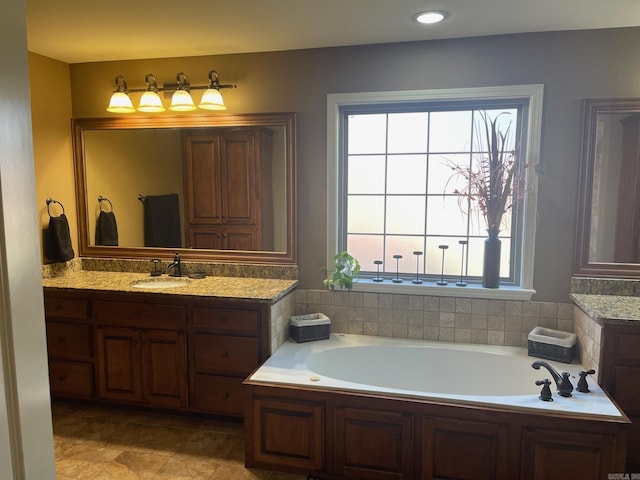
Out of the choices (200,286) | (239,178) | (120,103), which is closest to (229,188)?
(239,178)

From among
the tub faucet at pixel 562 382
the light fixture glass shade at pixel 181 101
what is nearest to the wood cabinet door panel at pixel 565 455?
the tub faucet at pixel 562 382

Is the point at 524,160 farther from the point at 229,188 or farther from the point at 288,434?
the point at 288,434

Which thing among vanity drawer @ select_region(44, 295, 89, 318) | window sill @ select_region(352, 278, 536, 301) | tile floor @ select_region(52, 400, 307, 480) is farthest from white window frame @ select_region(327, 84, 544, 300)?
vanity drawer @ select_region(44, 295, 89, 318)

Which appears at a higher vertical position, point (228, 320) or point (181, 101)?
point (181, 101)

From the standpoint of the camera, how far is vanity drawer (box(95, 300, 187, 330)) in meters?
2.96

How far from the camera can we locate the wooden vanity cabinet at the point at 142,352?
298 centimetres

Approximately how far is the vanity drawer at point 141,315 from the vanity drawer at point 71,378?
40 centimetres

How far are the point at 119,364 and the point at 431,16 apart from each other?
291cm

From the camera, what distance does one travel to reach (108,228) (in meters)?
3.66

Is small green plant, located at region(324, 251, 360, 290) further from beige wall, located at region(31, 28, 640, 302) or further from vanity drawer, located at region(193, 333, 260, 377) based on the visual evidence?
vanity drawer, located at region(193, 333, 260, 377)

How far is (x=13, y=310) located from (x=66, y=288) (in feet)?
9.03

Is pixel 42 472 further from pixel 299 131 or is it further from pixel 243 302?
pixel 299 131

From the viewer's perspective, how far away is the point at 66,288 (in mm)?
3080

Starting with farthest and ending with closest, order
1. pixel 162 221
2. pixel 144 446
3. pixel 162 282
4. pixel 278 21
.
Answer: pixel 162 221, pixel 162 282, pixel 144 446, pixel 278 21
